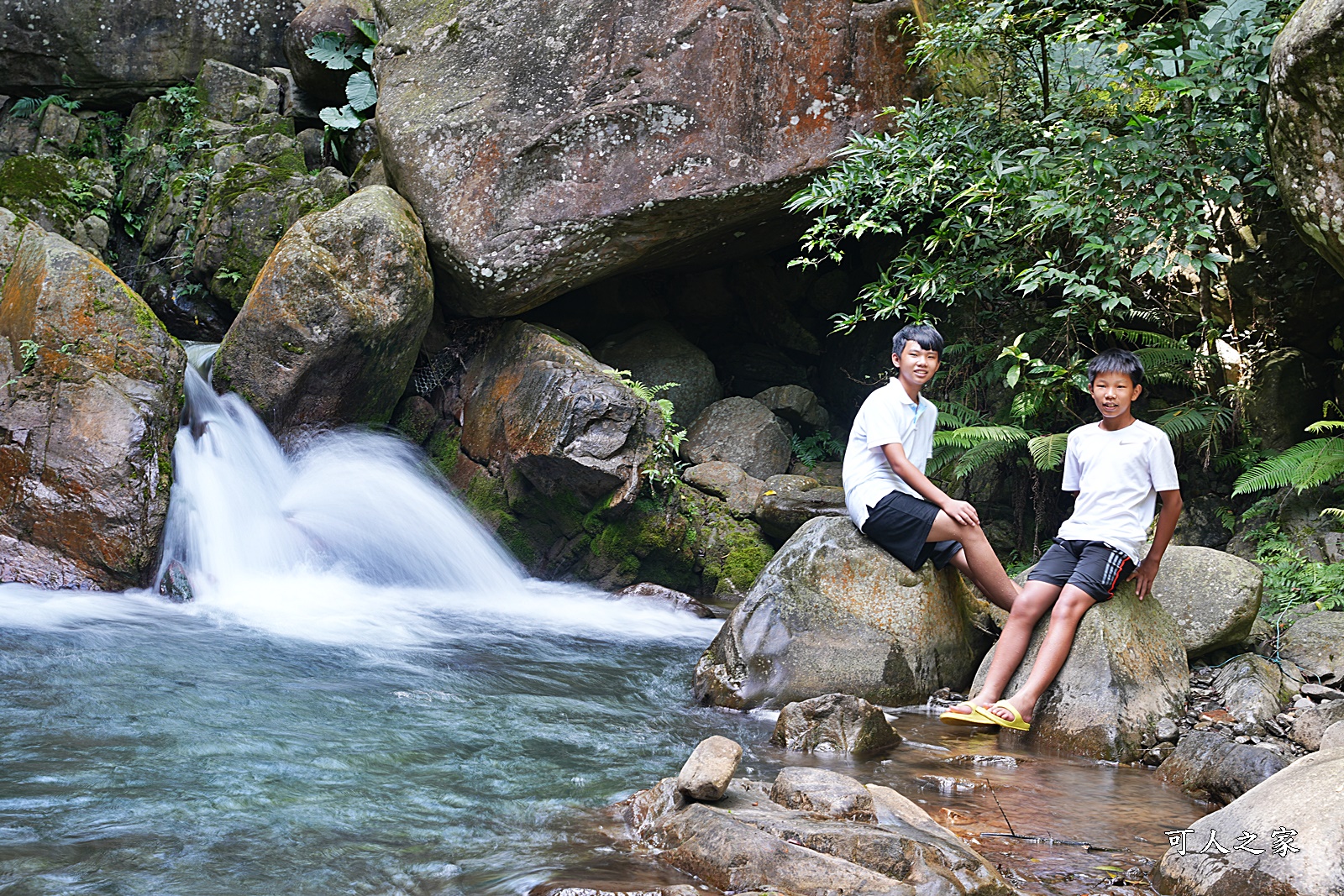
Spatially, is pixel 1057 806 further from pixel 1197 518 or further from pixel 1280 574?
pixel 1197 518

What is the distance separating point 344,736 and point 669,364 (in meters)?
7.27

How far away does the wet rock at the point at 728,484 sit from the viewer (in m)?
9.25

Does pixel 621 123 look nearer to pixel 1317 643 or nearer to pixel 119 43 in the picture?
pixel 1317 643

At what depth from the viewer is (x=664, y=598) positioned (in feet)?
27.2

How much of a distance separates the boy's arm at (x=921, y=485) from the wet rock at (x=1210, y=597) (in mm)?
1321

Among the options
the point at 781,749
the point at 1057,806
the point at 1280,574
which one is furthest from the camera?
the point at 1280,574

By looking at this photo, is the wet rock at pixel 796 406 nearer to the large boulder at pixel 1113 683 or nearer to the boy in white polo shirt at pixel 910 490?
the boy in white polo shirt at pixel 910 490

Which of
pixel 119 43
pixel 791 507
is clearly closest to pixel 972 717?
pixel 791 507

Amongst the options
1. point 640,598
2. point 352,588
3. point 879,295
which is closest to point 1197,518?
point 879,295

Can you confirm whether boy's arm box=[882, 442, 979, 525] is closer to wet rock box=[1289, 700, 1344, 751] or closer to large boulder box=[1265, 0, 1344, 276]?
wet rock box=[1289, 700, 1344, 751]

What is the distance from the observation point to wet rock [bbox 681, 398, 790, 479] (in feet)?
34.5

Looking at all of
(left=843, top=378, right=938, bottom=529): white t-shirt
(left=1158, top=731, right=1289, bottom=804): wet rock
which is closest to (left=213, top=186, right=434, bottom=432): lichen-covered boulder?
(left=843, top=378, right=938, bottom=529): white t-shirt

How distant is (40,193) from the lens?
34.9 feet

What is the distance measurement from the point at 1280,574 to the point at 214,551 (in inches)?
300
